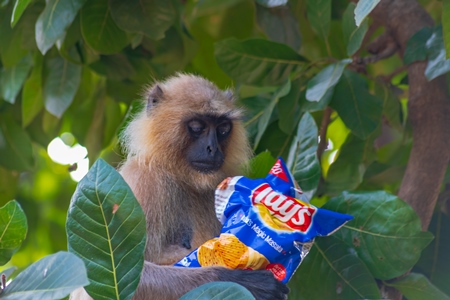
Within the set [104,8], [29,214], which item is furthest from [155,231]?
[29,214]

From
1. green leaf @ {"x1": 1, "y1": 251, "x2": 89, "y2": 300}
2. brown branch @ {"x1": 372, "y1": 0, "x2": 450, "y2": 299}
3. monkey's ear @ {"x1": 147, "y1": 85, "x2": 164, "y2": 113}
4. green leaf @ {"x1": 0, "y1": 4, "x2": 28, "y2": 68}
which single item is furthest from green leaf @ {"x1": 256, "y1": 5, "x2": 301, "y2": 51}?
green leaf @ {"x1": 1, "y1": 251, "x2": 89, "y2": 300}

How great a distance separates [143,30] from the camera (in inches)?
167

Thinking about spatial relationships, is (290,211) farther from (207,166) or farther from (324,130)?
(324,130)

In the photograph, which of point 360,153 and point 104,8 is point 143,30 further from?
point 360,153

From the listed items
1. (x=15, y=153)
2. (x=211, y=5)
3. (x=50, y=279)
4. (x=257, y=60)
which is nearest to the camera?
(x=50, y=279)

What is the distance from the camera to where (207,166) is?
3693 millimetres

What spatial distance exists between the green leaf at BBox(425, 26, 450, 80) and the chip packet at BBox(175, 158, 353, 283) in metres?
1.25

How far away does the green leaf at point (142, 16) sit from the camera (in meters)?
4.22

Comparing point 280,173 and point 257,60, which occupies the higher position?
point 280,173

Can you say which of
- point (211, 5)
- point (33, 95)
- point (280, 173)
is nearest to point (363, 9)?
point (280, 173)

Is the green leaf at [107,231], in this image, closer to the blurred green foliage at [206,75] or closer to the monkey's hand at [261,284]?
the monkey's hand at [261,284]

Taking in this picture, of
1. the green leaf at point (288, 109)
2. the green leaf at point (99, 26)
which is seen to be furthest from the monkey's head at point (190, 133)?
the green leaf at point (99, 26)

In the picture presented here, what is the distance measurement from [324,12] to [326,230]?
5.89 feet

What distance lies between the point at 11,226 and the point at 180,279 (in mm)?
839
